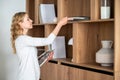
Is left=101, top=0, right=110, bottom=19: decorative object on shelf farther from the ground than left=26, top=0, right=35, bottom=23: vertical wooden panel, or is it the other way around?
left=26, top=0, right=35, bottom=23: vertical wooden panel

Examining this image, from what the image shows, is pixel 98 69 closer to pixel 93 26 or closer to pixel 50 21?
pixel 93 26

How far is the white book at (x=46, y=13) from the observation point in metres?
3.01

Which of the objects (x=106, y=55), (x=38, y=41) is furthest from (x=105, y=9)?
(x=38, y=41)

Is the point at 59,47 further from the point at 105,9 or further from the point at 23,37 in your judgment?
the point at 105,9

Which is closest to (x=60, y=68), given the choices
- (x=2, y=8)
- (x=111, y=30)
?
(x=111, y=30)

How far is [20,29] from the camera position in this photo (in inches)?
90.0

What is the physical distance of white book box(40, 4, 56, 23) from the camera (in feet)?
9.87

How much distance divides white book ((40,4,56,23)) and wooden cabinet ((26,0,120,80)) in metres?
0.11

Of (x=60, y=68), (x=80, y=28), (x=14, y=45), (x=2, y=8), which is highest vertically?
(x=2, y=8)

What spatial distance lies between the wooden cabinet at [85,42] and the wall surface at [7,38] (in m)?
0.59

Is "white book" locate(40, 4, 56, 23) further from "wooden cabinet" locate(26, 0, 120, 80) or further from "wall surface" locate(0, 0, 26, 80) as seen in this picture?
"wall surface" locate(0, 0, 26, 80)

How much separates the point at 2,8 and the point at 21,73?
1.52 metres

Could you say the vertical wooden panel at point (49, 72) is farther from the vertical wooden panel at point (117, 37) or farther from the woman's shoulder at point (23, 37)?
the vertical wooden panel at point (117, 37)

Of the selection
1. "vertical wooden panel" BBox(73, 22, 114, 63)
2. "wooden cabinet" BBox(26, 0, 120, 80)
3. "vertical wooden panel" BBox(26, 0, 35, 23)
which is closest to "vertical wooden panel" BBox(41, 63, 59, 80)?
"wooden cabinet" BBox(26, 0, 120, 80)
